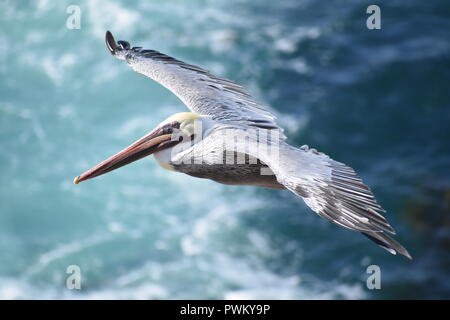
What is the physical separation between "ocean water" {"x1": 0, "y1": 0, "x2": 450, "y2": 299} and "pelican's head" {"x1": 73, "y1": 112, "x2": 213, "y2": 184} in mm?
12871

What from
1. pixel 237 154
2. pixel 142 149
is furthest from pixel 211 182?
pixel 237 154

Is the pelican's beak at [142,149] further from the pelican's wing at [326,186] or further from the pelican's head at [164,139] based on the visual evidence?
the pelican's wing at [326,186]

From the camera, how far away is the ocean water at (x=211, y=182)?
76.0 ft

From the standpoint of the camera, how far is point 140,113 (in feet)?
91.4

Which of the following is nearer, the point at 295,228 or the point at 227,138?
the point at 227,138

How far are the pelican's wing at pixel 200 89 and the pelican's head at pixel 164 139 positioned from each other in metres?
0.54

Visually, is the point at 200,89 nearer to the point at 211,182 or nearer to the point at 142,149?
the point at 142,149

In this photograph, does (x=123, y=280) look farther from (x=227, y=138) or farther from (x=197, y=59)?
(x=227, y=138)

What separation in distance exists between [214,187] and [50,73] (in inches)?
316

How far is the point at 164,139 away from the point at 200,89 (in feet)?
5.74

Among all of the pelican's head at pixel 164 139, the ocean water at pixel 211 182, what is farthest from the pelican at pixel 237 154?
the ocean water at pixel 211 182
